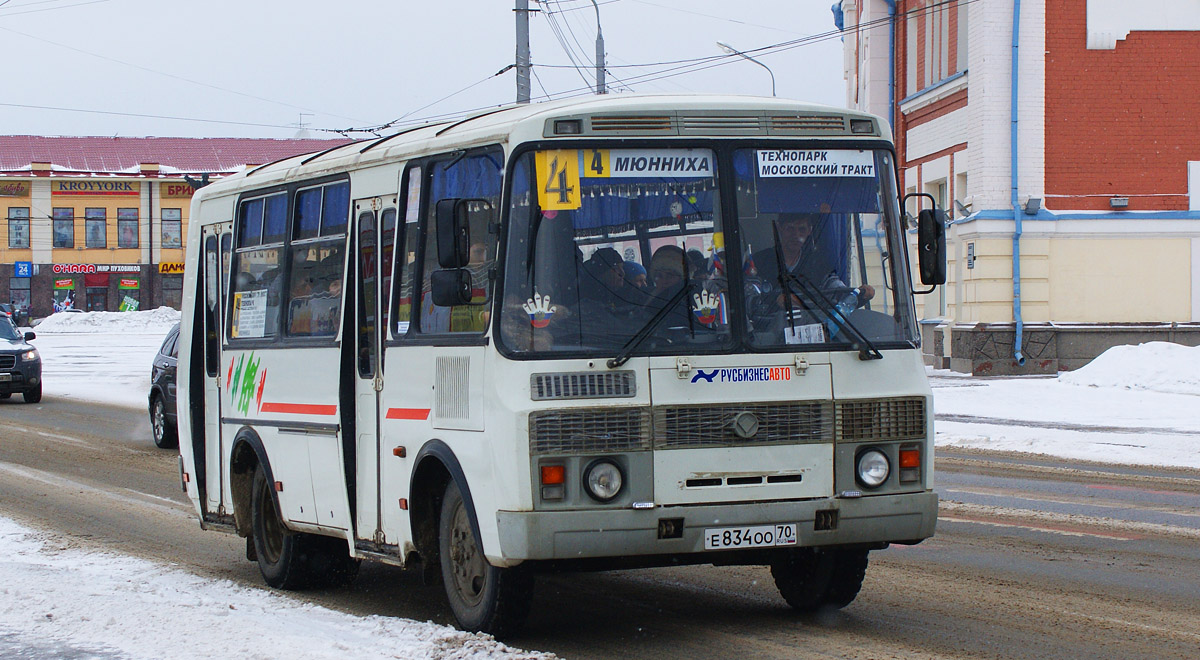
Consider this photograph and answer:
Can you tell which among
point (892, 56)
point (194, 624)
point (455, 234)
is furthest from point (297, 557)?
point (892, 56)

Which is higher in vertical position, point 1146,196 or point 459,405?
point 1146,196

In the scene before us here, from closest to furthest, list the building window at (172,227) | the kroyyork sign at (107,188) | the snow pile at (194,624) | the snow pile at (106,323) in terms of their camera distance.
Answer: the snow pile at (194,624) → the snow pile at (106,323) → the kroyyork sign at (107,188) → the building window at (172,227)

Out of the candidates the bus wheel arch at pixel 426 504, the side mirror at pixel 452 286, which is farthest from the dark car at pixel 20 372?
the side mirror at pixel 452 286

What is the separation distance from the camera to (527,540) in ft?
21.7

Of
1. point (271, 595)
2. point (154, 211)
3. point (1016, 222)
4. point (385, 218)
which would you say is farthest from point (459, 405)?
point (154, 211)

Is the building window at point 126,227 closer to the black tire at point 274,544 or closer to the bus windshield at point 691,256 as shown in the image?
the black tire at point 274,544

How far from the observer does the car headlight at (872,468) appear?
7004 millimetres

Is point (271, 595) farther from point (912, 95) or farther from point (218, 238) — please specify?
point (912, 95)

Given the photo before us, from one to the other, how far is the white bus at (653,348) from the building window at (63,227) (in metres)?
78.6

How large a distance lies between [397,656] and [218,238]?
4.66 meters

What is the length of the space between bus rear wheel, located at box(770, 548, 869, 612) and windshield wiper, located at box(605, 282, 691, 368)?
4.61ft

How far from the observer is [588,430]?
21.9 ft

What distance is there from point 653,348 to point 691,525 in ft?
2.53

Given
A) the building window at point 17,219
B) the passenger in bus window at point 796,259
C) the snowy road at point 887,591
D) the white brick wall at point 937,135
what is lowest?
the snowy road at point 887,591
